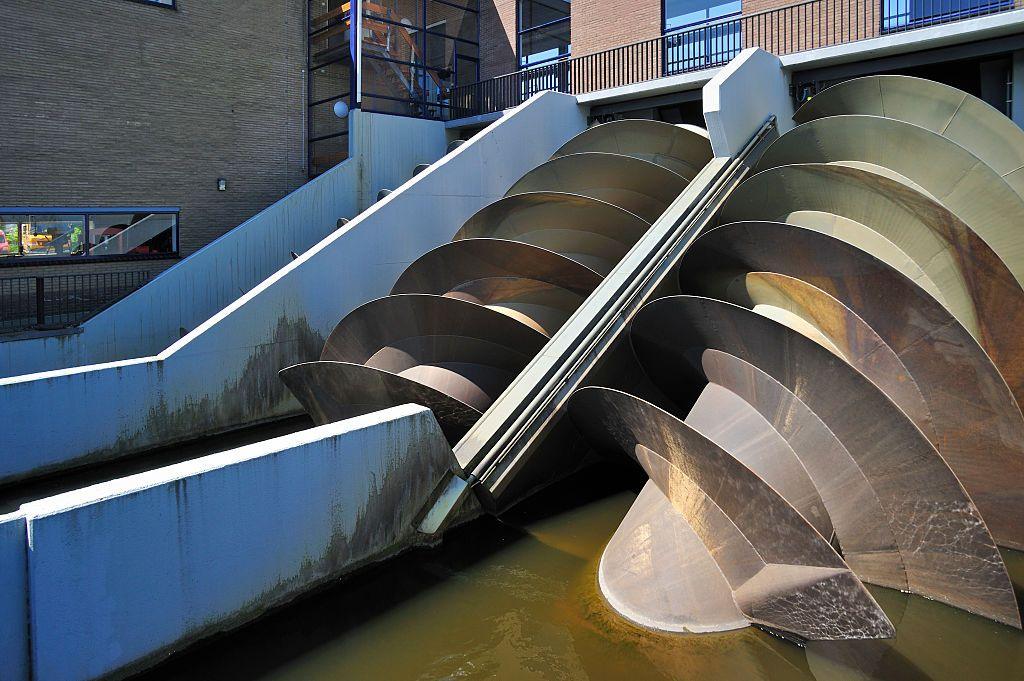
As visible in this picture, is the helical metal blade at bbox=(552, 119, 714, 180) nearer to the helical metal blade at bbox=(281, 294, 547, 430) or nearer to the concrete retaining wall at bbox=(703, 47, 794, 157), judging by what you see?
the concrete retaining wall at bbox=(703, 47, 794, 157)

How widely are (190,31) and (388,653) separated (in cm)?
1506

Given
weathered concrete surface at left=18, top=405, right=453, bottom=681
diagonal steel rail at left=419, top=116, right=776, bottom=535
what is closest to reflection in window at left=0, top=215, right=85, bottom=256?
weathered concrete surface at left=18, top=405, right=453, bottom=681

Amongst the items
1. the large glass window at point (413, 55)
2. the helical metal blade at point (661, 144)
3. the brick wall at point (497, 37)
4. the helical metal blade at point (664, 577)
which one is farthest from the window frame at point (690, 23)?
the helical metal blade at point (664, 577)

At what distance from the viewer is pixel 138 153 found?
1570cm

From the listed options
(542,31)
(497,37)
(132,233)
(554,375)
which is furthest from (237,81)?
(554,375)

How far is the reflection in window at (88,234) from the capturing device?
14.3m

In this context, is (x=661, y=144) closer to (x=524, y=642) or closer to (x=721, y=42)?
(x=721, y=42)

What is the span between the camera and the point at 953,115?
34.5ft

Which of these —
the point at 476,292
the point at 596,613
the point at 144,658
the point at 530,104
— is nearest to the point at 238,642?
the point at 144,658

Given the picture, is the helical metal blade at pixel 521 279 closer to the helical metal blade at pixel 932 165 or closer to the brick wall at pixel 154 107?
the helical metal blade at pixel 932 165

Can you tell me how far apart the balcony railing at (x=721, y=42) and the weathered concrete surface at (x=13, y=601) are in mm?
13729

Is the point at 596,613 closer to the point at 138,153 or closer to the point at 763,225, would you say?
the point at 763,225

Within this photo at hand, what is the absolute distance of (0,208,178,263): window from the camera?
14.3 metres

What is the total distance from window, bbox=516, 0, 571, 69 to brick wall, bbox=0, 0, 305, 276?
5.95 metres
